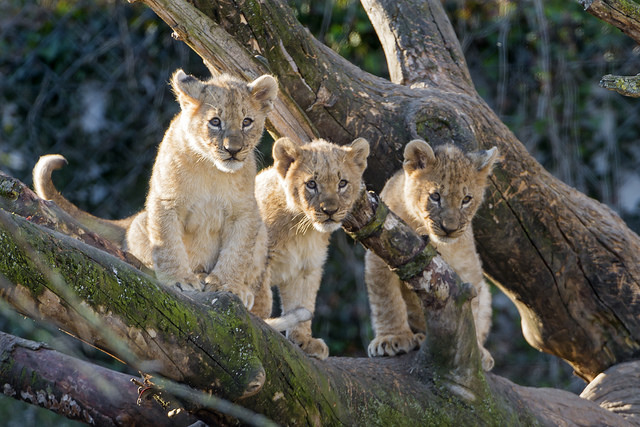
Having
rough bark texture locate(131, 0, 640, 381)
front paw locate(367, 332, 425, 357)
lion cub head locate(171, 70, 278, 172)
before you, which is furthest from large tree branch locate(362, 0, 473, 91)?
front paw locate(367, 332, 425, 357)

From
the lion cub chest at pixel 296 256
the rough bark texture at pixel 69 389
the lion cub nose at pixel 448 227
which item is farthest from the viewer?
the lion cub chest at pixel 296 256

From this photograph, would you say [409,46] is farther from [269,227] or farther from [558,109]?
[558,109]

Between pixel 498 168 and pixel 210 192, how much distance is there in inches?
65.1

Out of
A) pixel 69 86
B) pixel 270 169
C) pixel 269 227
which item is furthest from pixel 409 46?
pixel 69 86

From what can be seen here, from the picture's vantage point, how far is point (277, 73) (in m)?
4.16

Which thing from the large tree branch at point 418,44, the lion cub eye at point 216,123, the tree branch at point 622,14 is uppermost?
the tree branch at point 622,14

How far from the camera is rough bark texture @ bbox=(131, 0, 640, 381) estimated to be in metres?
4.20

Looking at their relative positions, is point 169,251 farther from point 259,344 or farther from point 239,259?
point 259,344

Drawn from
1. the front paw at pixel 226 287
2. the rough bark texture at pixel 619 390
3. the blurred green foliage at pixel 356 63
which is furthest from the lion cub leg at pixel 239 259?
the blurred green foliage at pixel 356 63

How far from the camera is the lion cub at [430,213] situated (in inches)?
161

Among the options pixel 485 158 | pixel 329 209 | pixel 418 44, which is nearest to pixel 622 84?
pixel 485 158

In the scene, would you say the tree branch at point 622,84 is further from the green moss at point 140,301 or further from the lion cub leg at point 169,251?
the lion cub leg at point 169,251

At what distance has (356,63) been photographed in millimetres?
6523

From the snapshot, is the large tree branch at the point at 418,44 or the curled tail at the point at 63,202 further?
the large tree branch at the point at 418,44
